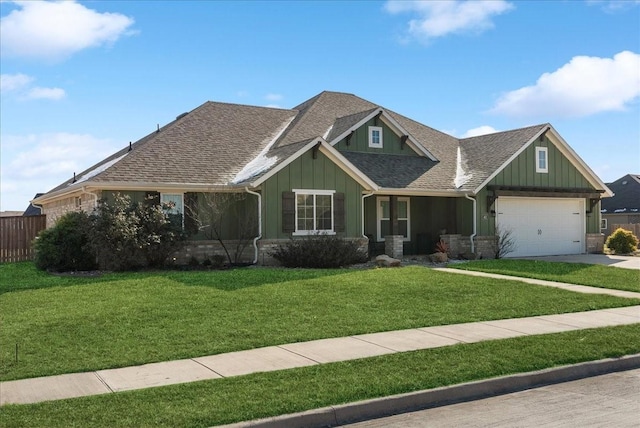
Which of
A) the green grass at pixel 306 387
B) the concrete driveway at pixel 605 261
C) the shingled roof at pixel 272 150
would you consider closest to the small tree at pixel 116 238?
the shingled roof at pixel 272 150

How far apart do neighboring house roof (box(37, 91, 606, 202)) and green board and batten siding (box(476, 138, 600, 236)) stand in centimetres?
45

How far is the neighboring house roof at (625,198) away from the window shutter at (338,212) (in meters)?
29.8

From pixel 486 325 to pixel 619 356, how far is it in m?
2.37

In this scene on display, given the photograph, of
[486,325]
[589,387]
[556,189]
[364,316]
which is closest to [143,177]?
[364,316]

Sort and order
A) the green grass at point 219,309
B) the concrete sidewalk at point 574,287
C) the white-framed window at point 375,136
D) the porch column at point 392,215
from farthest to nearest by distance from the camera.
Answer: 1. the white-framed window at point 375,136
2. the porch column at point 392,215
3. the concrete sidewalk at point 574,287
4. the green grass at point 219,309

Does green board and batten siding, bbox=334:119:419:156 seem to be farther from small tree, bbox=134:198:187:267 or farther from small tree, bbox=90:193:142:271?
small tree, bbox=90:193:142:271

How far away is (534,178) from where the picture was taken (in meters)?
25.8

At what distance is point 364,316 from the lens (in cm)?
1099

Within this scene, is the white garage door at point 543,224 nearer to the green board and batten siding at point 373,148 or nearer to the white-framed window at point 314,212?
the green board and batten siding at point 373,148

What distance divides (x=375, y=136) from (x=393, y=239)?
5.19 meters

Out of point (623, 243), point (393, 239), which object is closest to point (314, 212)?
point (393, 239)

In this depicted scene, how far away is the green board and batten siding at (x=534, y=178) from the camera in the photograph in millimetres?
24422

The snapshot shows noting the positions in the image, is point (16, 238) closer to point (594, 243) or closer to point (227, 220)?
point (227, 220)

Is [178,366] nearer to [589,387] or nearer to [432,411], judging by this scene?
[432,411]
